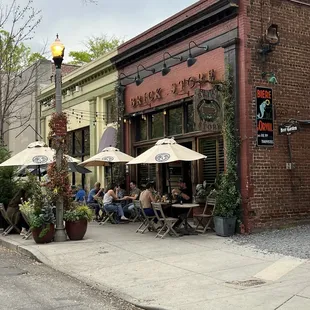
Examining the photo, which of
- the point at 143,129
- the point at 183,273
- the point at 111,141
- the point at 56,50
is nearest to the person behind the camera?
the point at 183,273

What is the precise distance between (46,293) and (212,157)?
778cm

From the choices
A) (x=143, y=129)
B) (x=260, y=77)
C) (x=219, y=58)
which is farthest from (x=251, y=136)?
(x=143, y=129)

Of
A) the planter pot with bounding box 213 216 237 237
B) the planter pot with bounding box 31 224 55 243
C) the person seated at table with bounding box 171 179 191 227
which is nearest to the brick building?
the planter pot with bounding box 213 216 237 237

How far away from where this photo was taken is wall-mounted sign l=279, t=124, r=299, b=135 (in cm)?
1189

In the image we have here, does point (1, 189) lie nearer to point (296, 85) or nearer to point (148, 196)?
point (148, 196)

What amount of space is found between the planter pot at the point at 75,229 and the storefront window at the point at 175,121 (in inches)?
199

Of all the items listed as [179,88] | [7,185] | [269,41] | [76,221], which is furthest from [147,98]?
[76,221]

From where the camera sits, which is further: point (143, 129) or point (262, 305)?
point (143, 129)

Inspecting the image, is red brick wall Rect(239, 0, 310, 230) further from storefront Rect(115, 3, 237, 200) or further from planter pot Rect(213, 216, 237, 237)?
storefront Rect(115, 3, 237, 200)

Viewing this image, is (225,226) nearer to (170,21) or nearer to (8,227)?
(8,227)

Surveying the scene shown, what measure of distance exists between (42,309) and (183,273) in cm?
267

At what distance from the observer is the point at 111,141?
18.9 meters

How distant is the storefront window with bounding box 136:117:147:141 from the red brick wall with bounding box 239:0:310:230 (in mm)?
5870

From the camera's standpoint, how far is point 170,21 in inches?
595
